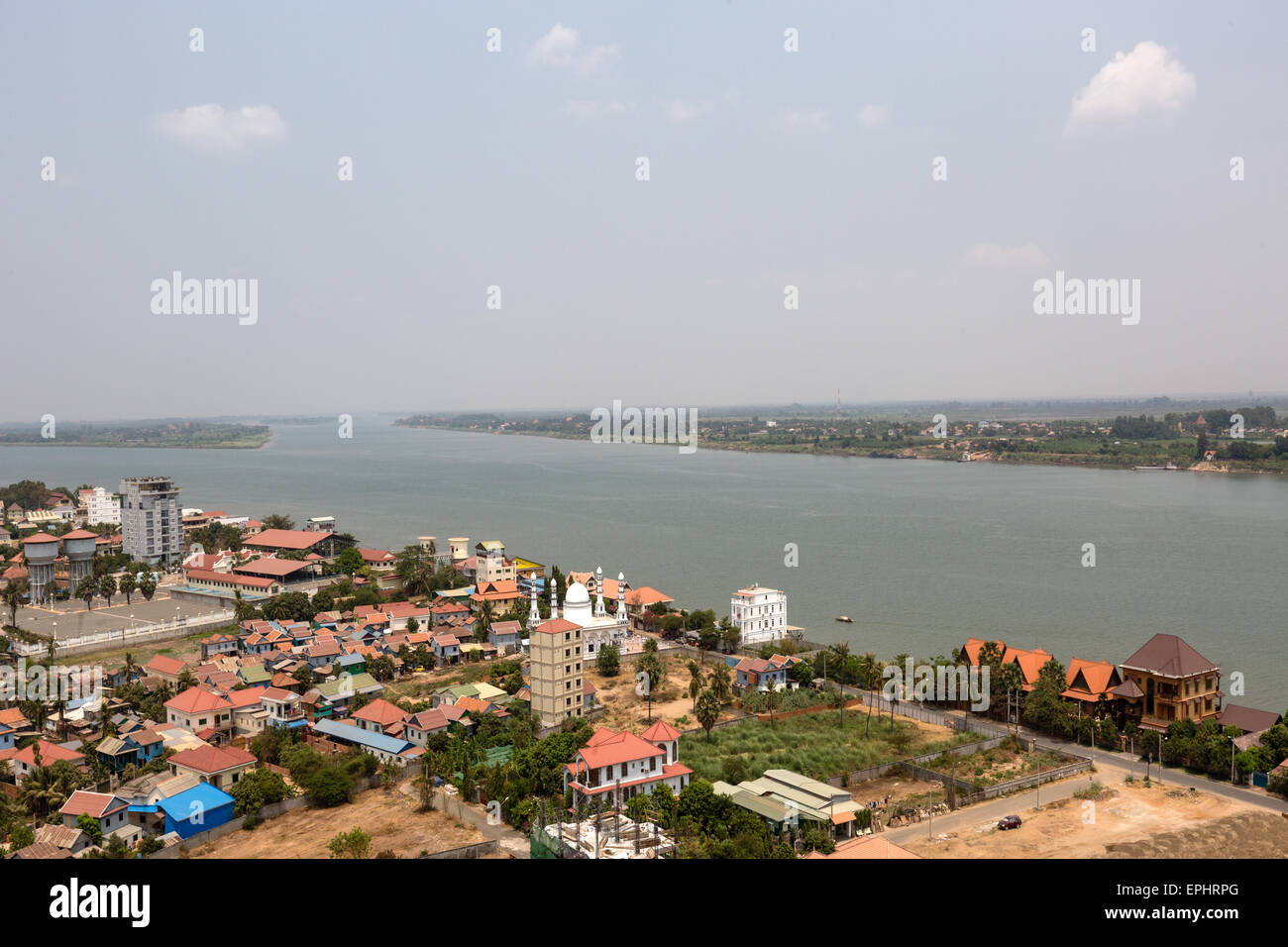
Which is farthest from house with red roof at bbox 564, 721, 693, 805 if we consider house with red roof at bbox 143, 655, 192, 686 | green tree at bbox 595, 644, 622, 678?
house with red roof at bbox 143, 655, 192, 686

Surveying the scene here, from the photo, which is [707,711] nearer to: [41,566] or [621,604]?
[621,604]

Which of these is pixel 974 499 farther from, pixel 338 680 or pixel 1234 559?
pixel 338 680

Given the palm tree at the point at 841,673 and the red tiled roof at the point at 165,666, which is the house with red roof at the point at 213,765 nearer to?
the red tiled roof at the point at 165,666

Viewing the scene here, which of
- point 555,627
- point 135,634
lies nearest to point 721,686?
point 555,627

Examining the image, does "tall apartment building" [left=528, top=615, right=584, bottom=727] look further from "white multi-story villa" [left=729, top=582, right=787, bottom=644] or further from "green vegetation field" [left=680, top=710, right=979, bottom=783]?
"white multi-story villa" [left=729, top=582, right=787, bottom=644]

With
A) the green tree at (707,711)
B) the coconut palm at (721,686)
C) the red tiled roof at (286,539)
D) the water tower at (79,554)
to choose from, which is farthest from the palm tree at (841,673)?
the water tower at (79,554)
